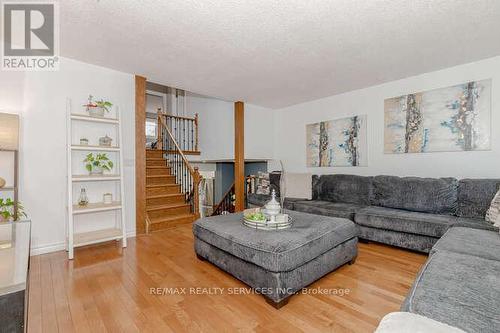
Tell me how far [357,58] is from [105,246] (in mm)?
3891

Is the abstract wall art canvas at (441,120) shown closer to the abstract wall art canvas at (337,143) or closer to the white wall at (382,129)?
the white wall at (382,129)

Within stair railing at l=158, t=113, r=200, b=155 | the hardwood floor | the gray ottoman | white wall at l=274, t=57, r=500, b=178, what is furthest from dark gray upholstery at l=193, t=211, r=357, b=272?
stair railing at l=158, t=113, r=200, b=155

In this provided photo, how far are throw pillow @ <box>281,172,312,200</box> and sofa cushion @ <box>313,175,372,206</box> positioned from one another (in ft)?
0.38

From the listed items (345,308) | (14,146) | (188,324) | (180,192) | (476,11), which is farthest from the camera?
(180,192)

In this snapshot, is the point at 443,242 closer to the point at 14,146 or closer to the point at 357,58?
the point at 357,58

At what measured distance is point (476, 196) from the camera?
102 inches

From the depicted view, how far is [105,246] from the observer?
2963 mm

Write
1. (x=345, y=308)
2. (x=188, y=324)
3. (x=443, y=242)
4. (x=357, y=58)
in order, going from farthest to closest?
(x=357, y=58) < (x=443, y=242) < (x=345, y=308) < (x=188, y=324)

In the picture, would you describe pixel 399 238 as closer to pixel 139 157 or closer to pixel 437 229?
pixel 437 229

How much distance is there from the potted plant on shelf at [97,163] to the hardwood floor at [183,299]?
1042 millimetres

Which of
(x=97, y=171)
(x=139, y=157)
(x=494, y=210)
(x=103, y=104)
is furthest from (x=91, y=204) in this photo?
(x=494, y=210)

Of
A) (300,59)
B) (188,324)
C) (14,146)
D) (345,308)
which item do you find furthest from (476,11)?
(14,146)

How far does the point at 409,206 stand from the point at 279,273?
229 centimetres

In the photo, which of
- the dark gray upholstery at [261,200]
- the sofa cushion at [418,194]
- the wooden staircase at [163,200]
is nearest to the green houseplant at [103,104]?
the wooden staircase at [163,200]
